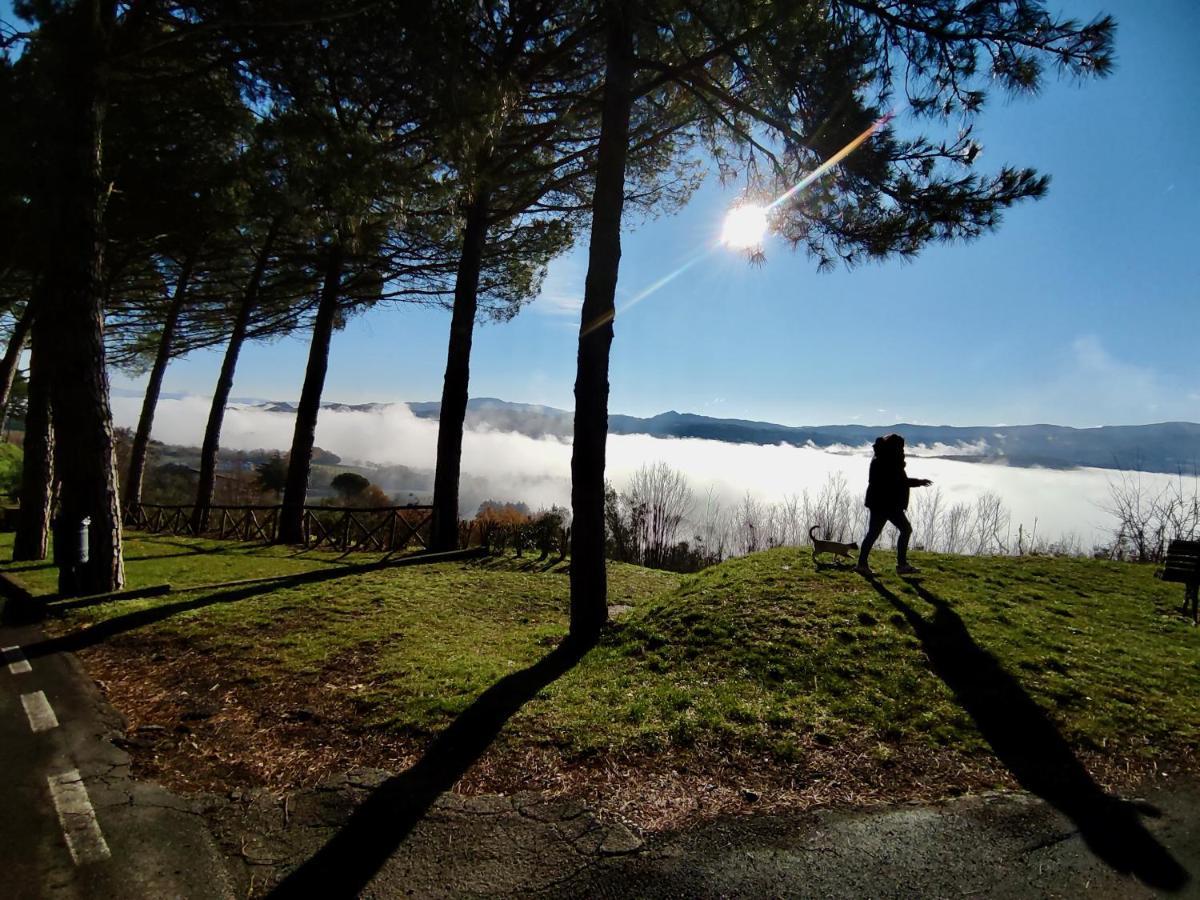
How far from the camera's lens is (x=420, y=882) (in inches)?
90.4

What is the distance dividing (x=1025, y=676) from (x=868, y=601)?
158cm

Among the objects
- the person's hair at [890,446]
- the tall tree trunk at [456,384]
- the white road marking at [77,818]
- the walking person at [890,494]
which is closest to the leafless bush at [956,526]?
the walking person at [890,494]

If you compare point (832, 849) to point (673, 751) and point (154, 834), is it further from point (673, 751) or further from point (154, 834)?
point (154, 834)

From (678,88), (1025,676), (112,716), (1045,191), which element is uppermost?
(678,88)

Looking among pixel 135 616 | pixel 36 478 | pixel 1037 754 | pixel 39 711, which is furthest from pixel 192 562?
pixel 1037 754

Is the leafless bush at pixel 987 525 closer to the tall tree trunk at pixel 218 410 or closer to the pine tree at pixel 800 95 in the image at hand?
the pine tree at pixel 800 95

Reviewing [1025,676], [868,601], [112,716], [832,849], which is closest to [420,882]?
[832,849]

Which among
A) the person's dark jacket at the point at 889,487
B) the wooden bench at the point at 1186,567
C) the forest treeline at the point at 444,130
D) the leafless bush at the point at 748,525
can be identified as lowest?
the leafless bush at the point at 748,525

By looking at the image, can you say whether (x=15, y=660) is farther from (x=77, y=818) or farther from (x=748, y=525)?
(x=748, y=525)

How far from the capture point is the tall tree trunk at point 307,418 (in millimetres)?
12703

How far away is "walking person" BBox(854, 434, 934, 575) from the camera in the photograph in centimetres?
727

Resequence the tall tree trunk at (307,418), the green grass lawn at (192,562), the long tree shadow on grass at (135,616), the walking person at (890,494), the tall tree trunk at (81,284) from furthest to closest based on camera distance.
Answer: the tall tree trunk at (307,418) < the green grass lawn at (192,562) < the walking person at (890,494) < the tall tree trunk at (81,284) < the long tree shadow on grass at (135,616)

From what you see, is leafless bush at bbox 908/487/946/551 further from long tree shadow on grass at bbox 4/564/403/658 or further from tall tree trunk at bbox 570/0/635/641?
long tree shadow on grass at bbox 4/564/403/658

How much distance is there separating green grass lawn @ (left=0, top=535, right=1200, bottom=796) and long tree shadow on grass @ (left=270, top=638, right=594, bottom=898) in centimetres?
15
